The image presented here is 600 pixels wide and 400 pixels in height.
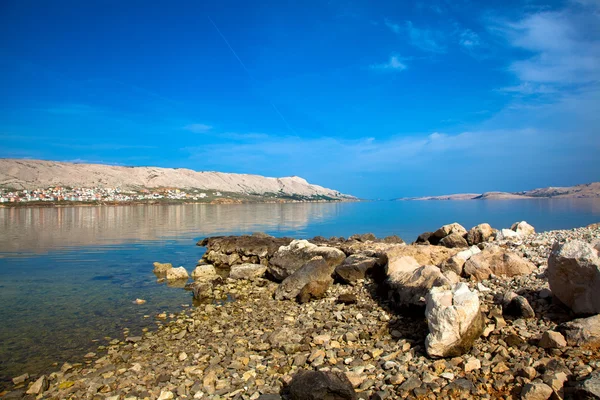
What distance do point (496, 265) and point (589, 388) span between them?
23.2ft

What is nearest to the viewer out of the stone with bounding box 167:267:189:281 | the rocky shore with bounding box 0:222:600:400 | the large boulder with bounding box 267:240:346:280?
the rocky shore with bounding box 0:222:600:400

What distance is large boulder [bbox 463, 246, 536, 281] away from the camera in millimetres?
11930

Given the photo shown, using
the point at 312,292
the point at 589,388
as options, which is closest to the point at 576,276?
the point at 589,388

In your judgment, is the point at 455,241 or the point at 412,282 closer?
the point at 412,282

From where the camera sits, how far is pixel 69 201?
544 ft

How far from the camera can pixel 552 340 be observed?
7.27 metres

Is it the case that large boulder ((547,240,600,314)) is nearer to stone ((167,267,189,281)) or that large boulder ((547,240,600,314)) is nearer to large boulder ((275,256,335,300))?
large boulder ((275,256,335,300))

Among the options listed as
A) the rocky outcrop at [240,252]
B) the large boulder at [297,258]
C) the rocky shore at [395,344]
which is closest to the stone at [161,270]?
the rocky outcrop at [240,252]

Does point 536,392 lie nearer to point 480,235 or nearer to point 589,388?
point 589,388

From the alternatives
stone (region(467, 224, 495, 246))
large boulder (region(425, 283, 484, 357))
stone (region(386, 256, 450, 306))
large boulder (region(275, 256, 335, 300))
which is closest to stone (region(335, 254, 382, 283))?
large boulder (region(275, 256, 335, 300))

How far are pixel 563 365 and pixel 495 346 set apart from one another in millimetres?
1318

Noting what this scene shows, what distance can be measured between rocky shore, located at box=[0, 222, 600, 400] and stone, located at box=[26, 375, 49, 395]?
0.04m

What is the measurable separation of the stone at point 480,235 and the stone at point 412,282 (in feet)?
40.9

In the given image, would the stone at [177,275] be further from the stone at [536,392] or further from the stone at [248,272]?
the stone at [536,392]
